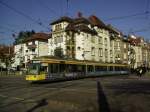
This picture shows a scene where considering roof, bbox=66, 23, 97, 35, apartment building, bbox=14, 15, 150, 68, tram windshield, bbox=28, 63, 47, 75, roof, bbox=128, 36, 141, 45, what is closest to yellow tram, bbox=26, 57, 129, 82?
tram windshield, bbox=28, 63, 47, 75

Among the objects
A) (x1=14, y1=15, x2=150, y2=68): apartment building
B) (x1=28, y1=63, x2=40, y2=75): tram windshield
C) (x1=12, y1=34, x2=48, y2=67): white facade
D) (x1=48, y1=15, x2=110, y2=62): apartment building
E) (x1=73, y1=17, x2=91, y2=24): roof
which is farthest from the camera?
(x1=12, y1=34, x2=48, y2=67): white facade

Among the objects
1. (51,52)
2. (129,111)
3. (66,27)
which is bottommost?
(129,111)

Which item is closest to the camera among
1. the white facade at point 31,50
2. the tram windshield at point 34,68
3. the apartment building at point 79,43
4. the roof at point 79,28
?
the tram windshield at point 34,68

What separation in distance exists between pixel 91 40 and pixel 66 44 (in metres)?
6.32

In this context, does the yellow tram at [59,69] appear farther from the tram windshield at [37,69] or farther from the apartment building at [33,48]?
the apartment building at [33,48]

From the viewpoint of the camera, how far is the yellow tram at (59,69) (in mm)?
28375

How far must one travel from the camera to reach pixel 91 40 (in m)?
59.2

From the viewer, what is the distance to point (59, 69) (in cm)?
3130

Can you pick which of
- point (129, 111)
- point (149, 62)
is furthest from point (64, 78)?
point (149, 62)

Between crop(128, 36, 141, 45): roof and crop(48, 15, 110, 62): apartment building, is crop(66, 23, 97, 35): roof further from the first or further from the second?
crop(128, 36, 141, 45): roof

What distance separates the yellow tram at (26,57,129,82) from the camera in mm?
28375

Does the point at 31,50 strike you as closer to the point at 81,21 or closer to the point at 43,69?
the point at 81,21

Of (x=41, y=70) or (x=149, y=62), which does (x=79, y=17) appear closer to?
(x=41, y=70)

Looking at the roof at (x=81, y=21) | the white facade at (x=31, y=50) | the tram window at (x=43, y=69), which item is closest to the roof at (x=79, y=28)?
the roof at (x=81, y=21)
